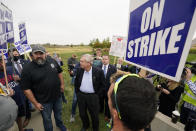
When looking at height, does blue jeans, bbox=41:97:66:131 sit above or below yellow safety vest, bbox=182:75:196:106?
below

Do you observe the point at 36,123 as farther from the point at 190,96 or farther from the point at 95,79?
the point at 190,96

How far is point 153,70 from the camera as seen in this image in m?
0.96

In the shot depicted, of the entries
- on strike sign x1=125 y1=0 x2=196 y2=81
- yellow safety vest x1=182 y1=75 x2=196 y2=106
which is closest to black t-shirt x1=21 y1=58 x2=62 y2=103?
on strike sign x1=125 y1=0 x2=196 y2=81

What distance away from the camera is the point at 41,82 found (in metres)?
2.09

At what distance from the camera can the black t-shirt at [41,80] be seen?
2014 millimetres

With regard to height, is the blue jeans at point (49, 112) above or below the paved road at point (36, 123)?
above

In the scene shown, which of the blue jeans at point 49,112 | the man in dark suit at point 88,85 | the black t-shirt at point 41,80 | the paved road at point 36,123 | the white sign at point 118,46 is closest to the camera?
the black t-shirt at point 41,80

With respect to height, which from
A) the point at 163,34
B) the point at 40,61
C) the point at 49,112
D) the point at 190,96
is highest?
the point at 163,34

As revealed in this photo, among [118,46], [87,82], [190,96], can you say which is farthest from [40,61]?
[190,96]

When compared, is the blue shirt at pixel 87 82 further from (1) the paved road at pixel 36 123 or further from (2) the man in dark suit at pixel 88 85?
(1) the paved road at pixel 36 123

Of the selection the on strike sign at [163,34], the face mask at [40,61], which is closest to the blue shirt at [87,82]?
the face mask at [40,61]

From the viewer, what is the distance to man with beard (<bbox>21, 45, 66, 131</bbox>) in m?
2.02

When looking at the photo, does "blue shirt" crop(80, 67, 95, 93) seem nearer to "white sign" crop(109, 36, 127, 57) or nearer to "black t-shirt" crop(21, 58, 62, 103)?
"black t-shirt" crop(21, 58, 62, 103)

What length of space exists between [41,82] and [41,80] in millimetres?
41
